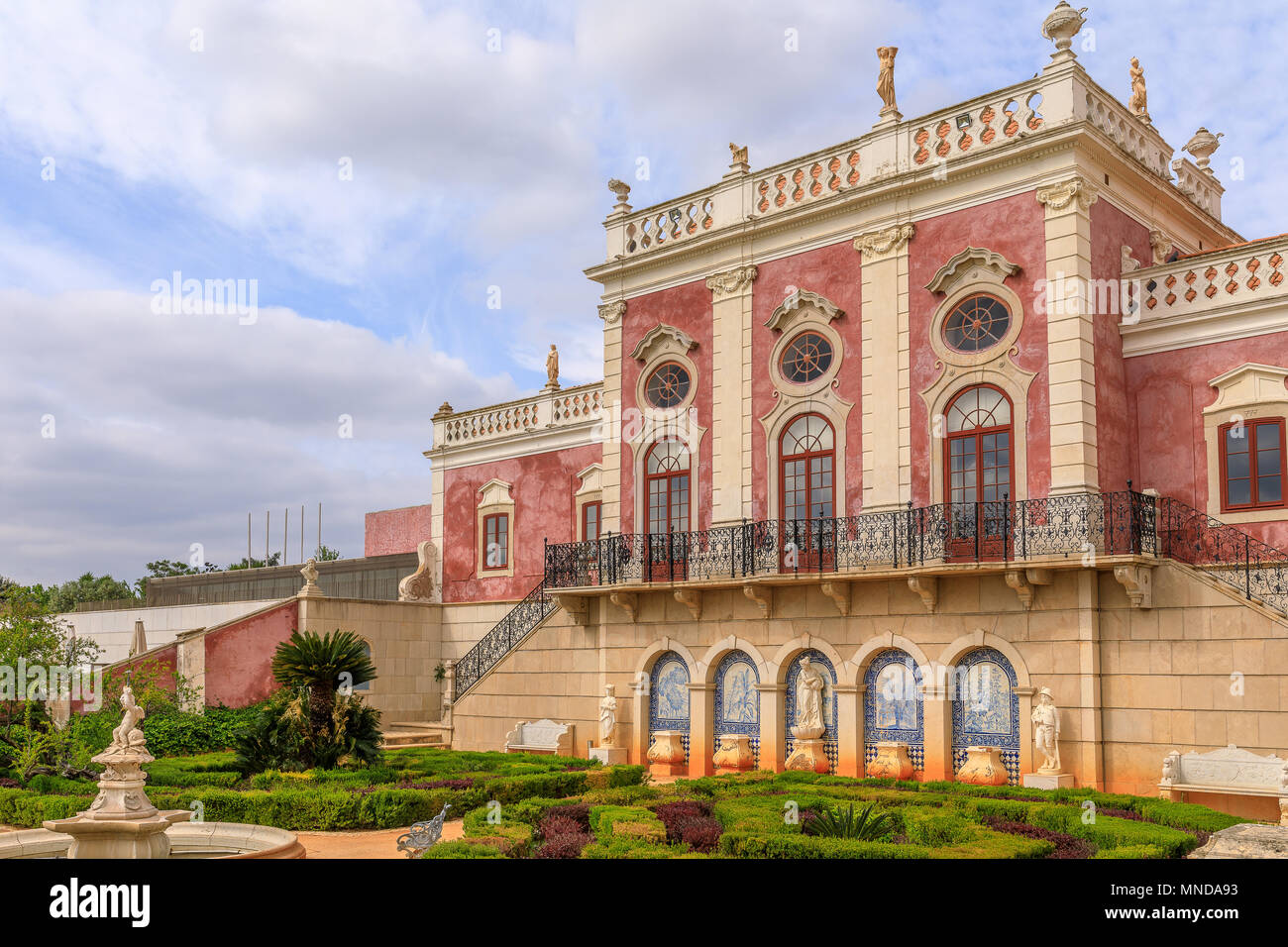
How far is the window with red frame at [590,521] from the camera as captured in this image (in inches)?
1123

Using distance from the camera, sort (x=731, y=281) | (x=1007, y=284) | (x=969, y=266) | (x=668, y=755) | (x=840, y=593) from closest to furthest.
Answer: (x=1007, y=284)
(x=969, y=266)
(x=840, y=593)
(x=668, y=755)
(x=731, y=281)

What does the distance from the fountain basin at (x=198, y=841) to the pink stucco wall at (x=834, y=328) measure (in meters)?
11.2

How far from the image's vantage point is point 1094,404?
18359 mm

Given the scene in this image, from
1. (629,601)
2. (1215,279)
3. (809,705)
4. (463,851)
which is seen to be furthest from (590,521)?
(463,851)

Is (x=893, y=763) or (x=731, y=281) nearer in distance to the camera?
(x=893, y=763)

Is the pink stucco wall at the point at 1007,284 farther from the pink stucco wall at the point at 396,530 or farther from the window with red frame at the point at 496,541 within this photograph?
the pink stucco wall at the point at 396,530

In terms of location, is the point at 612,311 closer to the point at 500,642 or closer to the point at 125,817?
the point at 500,642

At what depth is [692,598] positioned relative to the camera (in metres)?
22.2

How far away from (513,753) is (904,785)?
8.01 m

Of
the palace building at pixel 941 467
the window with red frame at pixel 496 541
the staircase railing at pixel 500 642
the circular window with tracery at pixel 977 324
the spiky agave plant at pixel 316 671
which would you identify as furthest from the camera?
the window with red frame at pixel 496 541

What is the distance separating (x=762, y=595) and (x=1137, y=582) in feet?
21.5

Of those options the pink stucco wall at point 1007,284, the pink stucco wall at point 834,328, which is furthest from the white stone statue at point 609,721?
the pink stucco wall at point 1007,284

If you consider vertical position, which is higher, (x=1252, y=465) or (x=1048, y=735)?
(x=1252, y=465)
